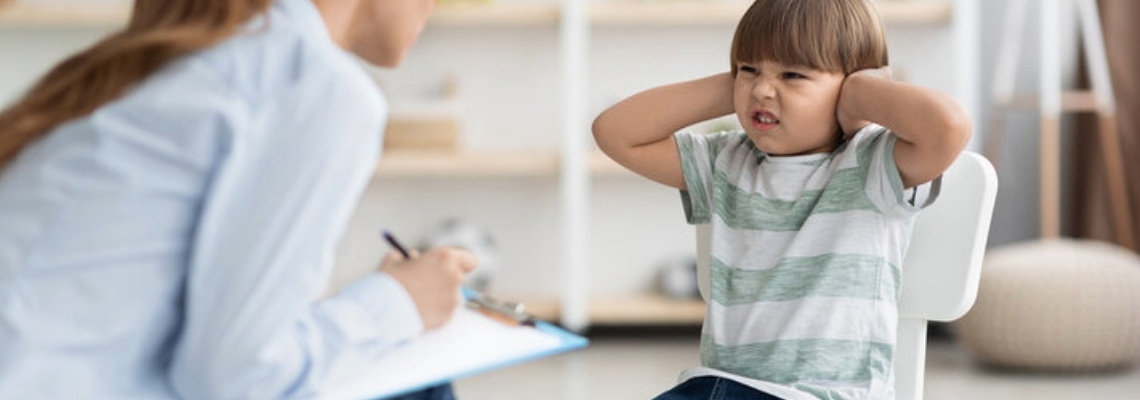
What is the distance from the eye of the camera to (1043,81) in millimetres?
3590

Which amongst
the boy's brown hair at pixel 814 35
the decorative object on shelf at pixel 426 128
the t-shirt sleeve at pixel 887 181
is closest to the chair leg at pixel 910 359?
the t-shirt sleeve at pixel 887 181

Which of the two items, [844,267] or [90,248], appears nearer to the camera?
[90,248]

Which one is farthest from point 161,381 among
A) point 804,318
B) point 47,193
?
point 804,318

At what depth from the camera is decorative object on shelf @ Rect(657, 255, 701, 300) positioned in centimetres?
392

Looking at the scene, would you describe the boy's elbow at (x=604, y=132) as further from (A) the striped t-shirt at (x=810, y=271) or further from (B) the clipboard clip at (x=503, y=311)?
(B) the clipboard clip at (x=503, y=311)

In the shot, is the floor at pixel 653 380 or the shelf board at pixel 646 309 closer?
the floor at pixel 653 380

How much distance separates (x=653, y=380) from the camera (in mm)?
3297

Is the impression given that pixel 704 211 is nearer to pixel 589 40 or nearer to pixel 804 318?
pixel 804 318

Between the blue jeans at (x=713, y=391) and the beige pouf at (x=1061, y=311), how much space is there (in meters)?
2.01

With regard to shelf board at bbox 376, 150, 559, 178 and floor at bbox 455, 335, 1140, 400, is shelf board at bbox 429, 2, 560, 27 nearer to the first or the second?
shelf board at bbox 376, 150, 559, 178

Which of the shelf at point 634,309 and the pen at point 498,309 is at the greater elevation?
the pen at point 498,309

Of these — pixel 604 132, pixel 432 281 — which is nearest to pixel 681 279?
pixel 604 132

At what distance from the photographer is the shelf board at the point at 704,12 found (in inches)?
147

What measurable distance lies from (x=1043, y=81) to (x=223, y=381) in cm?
299
